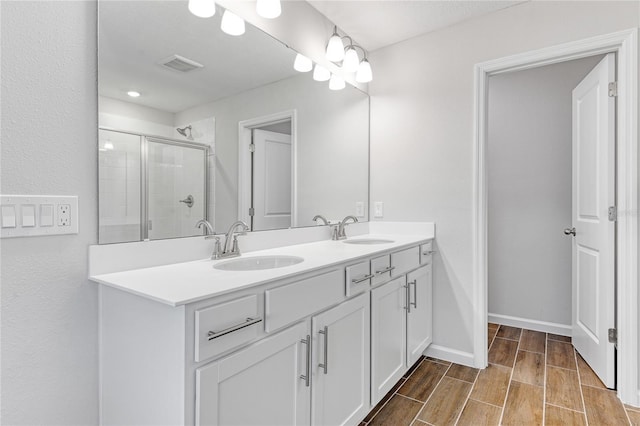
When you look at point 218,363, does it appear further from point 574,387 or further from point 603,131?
point 603,131

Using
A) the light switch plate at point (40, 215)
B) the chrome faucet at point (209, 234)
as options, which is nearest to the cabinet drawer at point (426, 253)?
the chrome faucet at point (209, 234)

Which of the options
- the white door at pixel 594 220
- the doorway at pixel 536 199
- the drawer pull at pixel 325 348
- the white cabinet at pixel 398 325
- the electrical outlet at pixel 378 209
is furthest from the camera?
the doorway at pixel 536 199

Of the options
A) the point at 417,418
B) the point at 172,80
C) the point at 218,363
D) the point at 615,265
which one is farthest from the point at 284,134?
the point at 615,265

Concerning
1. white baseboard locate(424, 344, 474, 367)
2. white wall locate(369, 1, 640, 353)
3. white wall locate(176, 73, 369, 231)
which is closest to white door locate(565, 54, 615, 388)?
white wall locate(369, 1, 640, 353)

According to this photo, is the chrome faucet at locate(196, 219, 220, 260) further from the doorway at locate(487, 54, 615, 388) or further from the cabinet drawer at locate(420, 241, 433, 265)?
Result: the doorway at locate(487, 54, 615, 388)

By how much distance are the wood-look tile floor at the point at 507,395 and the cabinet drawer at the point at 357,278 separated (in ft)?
2.31

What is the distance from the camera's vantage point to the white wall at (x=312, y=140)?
1.62 m

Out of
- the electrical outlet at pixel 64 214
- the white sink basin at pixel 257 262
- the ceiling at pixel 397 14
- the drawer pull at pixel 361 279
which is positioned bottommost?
the drawer pull at pixel 361 279

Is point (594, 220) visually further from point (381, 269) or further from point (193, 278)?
point (193, 278)

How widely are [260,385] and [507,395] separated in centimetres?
159

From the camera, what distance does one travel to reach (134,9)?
1.27 m

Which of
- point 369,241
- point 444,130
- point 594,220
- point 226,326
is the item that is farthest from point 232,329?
point 594,220

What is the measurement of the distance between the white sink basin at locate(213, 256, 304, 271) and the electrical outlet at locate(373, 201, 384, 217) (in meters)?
1.23

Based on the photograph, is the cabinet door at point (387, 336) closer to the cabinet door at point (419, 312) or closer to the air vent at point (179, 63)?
the cabinet door at point (419, 312)
